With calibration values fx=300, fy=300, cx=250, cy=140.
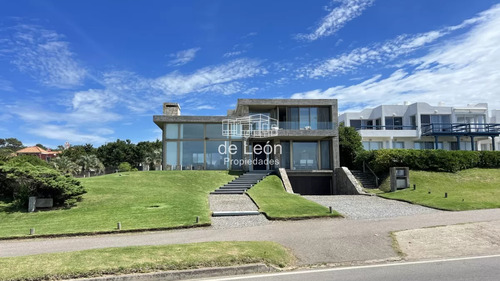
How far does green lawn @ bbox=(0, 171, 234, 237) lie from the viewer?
10.7 m

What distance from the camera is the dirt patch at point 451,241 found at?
733 centimetres

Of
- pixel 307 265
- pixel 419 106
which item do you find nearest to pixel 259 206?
pixel 307 265

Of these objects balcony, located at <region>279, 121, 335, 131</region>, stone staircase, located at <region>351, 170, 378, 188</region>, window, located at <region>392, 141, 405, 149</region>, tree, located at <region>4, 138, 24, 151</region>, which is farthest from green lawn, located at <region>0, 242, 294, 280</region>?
tree, located at <region>4, 138, 24, 151</region>

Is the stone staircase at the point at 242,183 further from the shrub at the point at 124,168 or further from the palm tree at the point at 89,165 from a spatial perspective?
the palm tree at the point at 89,165

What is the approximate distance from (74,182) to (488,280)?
1569cm

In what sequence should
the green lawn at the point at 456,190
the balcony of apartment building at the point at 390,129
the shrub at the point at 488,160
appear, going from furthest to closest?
the balcony of apartment building at the point at 390,129
the shrub at the point at 488,160
the green lawn at the point at 456,190

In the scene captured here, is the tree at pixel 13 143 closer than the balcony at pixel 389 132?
No

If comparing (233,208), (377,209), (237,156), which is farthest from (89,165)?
(377,209)

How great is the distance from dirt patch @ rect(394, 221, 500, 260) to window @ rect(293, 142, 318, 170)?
1633 centimetres

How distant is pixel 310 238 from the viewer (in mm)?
8508

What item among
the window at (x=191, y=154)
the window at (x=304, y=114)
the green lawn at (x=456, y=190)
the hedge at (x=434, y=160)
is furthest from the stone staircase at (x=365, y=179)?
the window at (x=191, y=154)

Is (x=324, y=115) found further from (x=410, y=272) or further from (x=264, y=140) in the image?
(x=410, y=272)

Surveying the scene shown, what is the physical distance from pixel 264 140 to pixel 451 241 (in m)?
18.7

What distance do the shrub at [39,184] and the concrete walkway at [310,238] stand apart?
4301 mm
